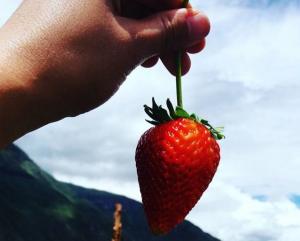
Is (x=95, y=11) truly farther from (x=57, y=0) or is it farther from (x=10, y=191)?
(x=10, y=191)

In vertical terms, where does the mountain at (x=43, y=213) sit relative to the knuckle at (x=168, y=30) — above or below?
below

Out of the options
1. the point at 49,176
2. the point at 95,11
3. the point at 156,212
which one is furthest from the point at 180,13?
the point at 49,176

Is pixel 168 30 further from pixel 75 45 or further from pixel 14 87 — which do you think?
pixel 14 87

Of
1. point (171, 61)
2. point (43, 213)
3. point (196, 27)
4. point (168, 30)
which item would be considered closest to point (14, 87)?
point (168, 30)

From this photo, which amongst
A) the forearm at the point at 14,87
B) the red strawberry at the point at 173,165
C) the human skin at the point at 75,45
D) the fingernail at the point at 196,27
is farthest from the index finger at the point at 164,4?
the forearm at the point at 14,87

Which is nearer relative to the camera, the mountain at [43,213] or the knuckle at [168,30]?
the knuckle at [168,30]

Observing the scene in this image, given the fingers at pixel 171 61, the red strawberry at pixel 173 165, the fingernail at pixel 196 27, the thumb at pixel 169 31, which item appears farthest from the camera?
the fingers at pixel 171 61

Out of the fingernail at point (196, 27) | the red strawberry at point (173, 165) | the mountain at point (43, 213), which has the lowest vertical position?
the mountain at point (43, 213)

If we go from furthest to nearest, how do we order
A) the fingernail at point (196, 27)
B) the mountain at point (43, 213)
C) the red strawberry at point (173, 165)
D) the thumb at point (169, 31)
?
the mountain at point (43, 213) → the fingernail at point (196, 27) → the thumb at point (169, 31) → the red strawberry at point (173, 165)

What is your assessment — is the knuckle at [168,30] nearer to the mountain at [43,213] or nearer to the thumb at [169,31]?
the thumb at [169,31]
